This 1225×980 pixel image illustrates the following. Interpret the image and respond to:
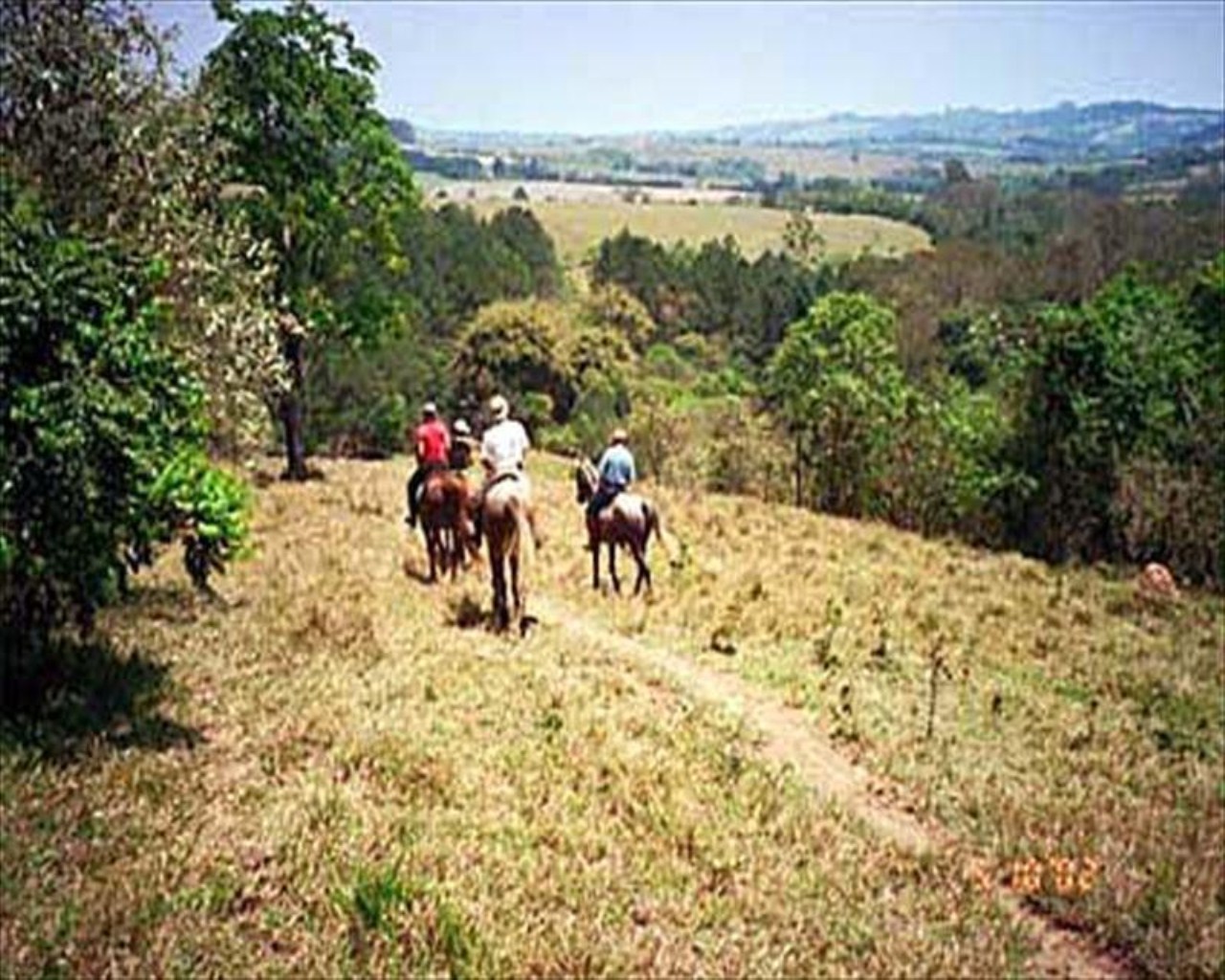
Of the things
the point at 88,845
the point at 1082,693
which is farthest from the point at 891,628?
the point at 88,845

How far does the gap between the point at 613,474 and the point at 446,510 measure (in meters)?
3.05

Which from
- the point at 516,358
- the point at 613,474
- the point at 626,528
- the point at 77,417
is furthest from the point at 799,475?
the point at 77,417

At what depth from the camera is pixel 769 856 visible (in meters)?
11.3

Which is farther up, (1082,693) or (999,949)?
(999,949)

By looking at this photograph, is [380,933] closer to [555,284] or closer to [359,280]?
[359,280]

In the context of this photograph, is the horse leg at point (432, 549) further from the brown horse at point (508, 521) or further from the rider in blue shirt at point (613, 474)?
the brown horse at point (508, 521)

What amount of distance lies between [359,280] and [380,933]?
103 ft

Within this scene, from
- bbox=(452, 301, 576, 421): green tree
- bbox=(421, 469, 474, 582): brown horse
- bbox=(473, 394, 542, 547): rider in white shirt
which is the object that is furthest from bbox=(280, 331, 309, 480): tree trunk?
bbox=(452, 301, 576, 421): green tree

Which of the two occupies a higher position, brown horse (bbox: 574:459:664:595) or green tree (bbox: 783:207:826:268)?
brown horse (bbox: 574:459:664:595)

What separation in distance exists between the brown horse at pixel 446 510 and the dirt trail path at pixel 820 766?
1.81m

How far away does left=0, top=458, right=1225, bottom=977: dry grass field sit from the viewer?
9.12m

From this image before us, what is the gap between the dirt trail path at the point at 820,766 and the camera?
10961 millimetres

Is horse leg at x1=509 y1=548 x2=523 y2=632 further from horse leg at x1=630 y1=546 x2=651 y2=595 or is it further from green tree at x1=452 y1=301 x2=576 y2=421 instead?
green tree at x1=452 y1=301 x2=576 y2=421

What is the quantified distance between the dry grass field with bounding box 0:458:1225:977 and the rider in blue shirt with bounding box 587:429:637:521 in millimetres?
1769
